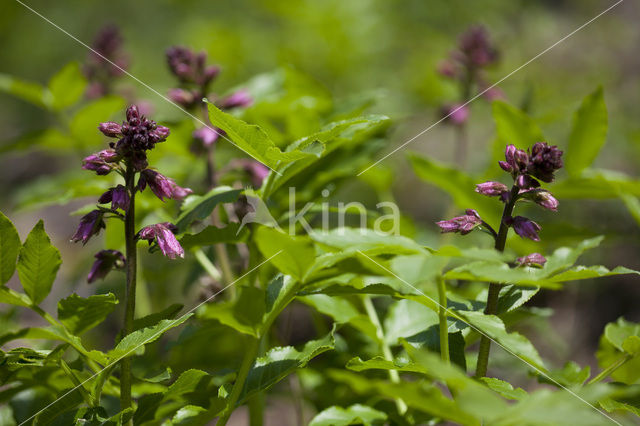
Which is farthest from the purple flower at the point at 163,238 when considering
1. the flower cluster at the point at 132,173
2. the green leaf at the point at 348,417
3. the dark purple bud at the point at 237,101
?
the dark purple bud at the point at 237,101

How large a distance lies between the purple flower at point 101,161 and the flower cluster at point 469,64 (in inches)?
86.3

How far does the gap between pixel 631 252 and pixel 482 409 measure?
15.1 feet

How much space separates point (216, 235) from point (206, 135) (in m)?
0.70

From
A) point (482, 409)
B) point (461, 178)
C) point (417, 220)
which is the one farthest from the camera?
point (417, 220)

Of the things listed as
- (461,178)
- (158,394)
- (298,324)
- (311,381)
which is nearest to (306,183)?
(461,178)

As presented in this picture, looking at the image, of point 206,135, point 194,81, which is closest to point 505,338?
point 206,135

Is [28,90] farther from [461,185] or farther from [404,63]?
[404,63]

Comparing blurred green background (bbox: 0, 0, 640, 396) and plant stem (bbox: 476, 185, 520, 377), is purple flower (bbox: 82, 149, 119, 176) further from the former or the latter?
blurred green background (bbox: 0, 0, 640, 396)

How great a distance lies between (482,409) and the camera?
0.90 metres

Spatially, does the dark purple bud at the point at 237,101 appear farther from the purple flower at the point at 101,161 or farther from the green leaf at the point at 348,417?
the green leaf at the point at 348,417

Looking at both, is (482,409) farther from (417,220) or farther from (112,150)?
(417,220)

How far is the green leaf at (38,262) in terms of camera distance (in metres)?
1.38

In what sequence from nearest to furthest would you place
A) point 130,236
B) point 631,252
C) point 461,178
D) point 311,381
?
1. point 130,236
2. point 461,178
3. point 311,381
4. point 631,252

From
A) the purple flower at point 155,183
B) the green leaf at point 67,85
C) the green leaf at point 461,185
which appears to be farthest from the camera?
the green leaf at point 67,85
